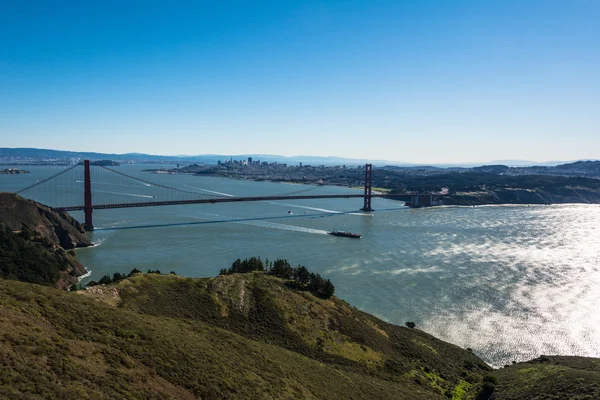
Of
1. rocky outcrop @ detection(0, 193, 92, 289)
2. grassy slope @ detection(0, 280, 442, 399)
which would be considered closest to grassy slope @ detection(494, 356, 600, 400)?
grassy slope @ detection(0, 280, 442, 399)

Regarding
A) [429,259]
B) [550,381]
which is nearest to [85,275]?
[429,259]

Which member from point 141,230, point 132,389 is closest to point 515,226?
point 141,230

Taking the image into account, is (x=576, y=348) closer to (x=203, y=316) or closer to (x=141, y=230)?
(x=203, y=316)

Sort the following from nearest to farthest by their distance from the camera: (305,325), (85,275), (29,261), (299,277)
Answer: (305,325), (299,277), (29,261), (85,275)

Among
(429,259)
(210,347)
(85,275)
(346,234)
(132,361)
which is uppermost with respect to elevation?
(132,361)

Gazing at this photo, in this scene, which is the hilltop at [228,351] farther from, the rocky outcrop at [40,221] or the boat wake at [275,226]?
the boat wake at [275,226]

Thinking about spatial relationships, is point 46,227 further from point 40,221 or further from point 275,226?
point 275,226

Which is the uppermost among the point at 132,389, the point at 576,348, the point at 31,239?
the point at 132,389

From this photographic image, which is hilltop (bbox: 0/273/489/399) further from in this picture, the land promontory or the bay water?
the bay water
